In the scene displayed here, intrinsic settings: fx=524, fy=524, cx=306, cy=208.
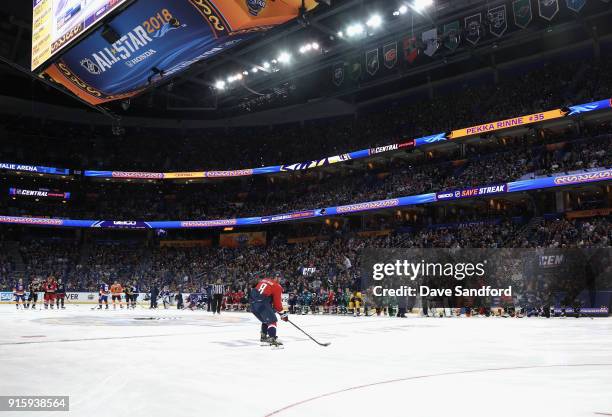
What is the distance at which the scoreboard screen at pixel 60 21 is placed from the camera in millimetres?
9163

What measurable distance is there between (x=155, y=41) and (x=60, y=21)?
7.49 ft

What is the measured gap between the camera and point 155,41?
9.41m

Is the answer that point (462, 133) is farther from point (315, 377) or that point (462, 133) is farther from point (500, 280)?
point (315, 377)

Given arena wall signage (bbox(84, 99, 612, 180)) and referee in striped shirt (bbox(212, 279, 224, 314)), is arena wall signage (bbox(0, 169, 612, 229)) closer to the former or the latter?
arena wall signage (bbox(84, 99, 612, 180))

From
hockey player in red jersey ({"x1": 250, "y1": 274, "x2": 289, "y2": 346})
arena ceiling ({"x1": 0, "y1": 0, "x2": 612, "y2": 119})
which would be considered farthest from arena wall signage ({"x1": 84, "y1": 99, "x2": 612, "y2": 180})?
hockey player in red jersey ({"x1": 250, "y1": 274, "x2": 289, "y2": 346})

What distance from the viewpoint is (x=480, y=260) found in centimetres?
2588

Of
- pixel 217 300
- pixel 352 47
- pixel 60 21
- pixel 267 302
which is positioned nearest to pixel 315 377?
pixel 267 302

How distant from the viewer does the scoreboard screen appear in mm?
9163

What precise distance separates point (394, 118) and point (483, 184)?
13.7 metres

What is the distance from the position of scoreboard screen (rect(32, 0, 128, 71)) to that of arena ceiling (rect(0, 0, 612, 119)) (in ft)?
42.4

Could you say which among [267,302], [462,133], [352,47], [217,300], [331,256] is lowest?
[217,300]

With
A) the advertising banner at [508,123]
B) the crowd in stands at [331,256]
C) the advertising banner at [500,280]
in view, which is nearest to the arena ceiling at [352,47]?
the advertising banner at [508,123]

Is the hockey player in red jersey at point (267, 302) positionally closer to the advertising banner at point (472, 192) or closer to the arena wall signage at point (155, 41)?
the arena wall signage at point (155, 41)

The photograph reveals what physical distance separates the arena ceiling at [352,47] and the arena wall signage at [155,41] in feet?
44.2
